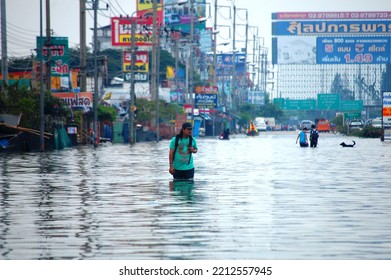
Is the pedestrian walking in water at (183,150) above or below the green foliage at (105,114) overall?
above

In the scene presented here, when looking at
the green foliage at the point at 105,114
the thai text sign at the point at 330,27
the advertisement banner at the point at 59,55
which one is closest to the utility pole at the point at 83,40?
the advertisement banner at the point at 59,55

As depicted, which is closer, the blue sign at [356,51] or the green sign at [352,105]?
the blue sign at [356,51]

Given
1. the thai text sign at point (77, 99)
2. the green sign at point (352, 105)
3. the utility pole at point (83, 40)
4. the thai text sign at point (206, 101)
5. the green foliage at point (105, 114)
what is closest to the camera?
the utility pole at point (83, 40)

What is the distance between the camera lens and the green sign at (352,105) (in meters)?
164

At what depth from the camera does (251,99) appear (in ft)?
624

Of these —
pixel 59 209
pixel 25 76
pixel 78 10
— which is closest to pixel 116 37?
pixel 25 76

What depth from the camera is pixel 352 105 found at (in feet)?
542

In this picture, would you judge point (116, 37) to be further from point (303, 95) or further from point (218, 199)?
point (303, 95)

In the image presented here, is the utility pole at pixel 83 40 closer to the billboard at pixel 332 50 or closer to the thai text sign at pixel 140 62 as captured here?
the thai text sign at pixel 140 62

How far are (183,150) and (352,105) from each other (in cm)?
14436

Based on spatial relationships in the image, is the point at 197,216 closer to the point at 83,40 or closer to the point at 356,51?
the point at 83,40

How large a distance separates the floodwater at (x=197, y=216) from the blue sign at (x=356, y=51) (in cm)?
8521

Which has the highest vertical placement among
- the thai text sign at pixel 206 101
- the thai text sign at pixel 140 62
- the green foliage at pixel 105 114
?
the thai text sign at pixel 140 62

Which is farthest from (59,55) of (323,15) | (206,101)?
(323,15)
